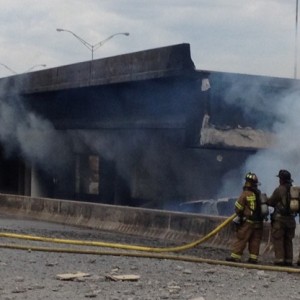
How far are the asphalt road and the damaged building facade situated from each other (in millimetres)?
6718

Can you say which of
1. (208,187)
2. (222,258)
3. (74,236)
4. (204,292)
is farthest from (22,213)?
(204,292)

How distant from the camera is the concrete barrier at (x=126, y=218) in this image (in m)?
15.6

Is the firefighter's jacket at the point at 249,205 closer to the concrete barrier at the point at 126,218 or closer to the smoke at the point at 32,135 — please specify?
the concrete barrier at the point at 126,218

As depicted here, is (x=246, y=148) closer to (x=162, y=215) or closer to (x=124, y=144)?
(x=162, y=215)

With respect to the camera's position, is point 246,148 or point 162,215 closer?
point 162,215

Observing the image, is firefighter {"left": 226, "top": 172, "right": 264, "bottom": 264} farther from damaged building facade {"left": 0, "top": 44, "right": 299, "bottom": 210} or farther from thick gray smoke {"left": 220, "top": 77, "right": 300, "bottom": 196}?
thick gray smoke {"left": 220, "top": 77, "right": 300, "bottom": 196}

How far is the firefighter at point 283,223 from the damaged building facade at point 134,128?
671cm

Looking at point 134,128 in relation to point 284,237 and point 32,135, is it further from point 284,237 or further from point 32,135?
point 284,237

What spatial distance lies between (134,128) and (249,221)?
10.8m

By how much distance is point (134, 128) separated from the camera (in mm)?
23219

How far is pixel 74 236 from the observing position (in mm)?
16828

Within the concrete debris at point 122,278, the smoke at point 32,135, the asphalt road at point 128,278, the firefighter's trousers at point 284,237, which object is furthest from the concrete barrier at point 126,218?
the concrete debris at point 122,278

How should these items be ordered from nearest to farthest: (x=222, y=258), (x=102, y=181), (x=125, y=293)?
(x=125, y=293), (x=222, y=258), (x=102, y=181)

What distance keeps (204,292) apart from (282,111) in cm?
1117
